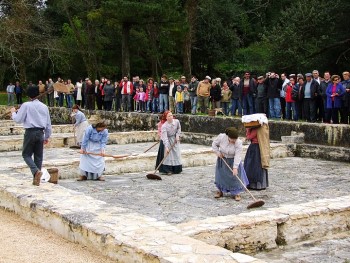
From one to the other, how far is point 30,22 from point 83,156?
23263mm

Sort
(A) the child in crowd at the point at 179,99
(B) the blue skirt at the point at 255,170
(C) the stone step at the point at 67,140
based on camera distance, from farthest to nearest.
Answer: (A) the child in crowd at the point at 179,99
(C) the stone step at the point at 67,140
(B) the blue skirt at the point at 255,170

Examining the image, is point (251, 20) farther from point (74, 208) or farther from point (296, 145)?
point (74, 208)

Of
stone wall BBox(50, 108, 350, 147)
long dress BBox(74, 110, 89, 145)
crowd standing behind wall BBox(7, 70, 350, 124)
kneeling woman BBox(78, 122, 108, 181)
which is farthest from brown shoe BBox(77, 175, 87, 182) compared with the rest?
crowd standing behind wall BBox(7, 70, 350, 124)

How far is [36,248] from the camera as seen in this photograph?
6.42 metres

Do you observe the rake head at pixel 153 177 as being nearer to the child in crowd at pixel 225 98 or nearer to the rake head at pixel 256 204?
the rake head at pixel 256 204

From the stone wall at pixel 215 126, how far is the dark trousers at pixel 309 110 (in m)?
1.10

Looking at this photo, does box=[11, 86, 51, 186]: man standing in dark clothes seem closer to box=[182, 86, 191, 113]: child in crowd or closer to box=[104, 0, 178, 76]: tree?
box=[182, 86, 191, 113]: child in crowd

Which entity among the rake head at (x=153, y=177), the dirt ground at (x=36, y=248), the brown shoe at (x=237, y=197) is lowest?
the dirt ground at (x=36, y=248)

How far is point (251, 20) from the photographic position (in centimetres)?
3994

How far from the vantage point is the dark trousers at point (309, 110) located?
A: 16375 mm

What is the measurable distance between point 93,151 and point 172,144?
5.87 ft

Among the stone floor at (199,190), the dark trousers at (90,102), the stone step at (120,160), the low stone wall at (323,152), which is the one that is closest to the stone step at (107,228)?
the stone floor at (199,190)

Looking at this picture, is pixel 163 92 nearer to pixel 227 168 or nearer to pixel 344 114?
pixel 344 114

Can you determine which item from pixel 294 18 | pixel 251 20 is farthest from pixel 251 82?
pixel 251 20
